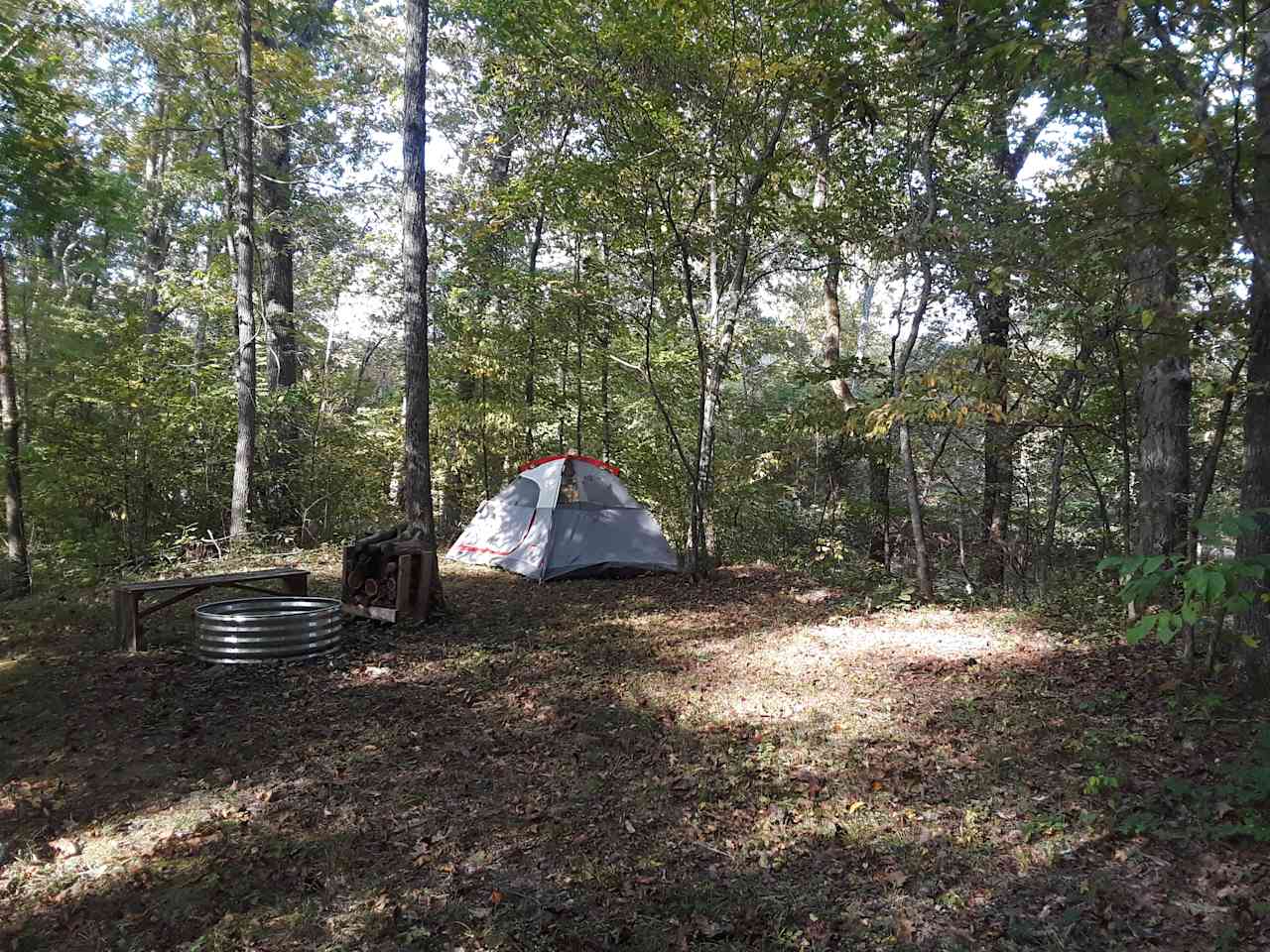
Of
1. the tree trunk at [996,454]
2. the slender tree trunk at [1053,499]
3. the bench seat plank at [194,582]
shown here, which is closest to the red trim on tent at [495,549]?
the bench seat plank at [194,582]

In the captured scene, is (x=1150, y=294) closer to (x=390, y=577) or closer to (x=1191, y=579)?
(x=1191, y=579)

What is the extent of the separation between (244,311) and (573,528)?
5.41 metres

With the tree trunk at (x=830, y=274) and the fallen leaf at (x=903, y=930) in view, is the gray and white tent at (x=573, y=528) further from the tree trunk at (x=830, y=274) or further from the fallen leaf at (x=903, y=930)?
the fallen leaf at (x=903, y=930)

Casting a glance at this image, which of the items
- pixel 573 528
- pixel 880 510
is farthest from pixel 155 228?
pixel 880 510

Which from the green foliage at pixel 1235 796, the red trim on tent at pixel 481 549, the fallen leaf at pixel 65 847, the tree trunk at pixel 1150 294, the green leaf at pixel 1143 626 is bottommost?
the fallen leaf at pixel 65 847

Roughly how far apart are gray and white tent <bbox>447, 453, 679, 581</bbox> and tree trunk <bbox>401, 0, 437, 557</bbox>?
92.9 inches

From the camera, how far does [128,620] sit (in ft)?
18.4

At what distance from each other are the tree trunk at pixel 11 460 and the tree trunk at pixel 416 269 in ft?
13.3

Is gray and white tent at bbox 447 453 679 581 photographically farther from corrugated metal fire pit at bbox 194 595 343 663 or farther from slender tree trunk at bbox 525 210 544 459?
corrugated metal fire pit at bbox 194 595 343 663

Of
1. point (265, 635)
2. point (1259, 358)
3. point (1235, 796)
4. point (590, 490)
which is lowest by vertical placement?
point (1235, 796)

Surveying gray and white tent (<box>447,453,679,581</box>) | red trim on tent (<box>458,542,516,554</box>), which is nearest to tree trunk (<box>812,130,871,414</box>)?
gray and white tent (<box>447,453,679,581</box>)

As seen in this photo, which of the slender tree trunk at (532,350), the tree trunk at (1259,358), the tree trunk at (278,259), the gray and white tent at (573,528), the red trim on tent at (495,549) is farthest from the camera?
the tree trunk at (278,259)

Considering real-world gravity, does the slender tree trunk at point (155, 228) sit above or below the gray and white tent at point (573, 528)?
above

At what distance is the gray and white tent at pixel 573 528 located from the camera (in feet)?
30.3
